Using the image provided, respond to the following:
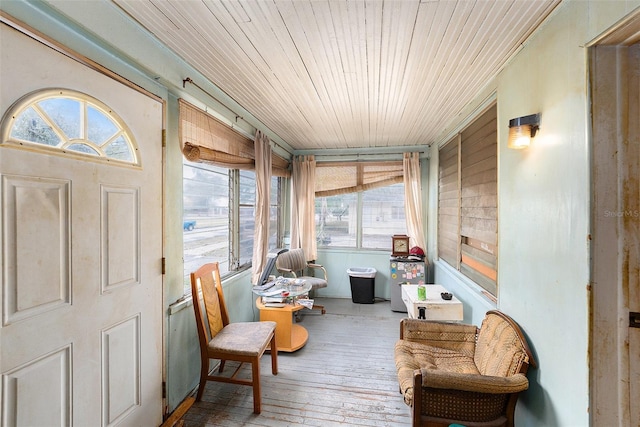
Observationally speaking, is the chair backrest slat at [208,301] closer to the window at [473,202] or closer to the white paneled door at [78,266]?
the white paneled door at [78,266]

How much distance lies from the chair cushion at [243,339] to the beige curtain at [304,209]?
7.05 feet

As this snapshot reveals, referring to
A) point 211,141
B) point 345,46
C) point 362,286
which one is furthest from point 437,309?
point 211,141

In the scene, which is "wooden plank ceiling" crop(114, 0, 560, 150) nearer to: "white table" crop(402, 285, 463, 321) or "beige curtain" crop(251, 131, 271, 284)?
"beige curtain" crop(251, 131, 271, 284)

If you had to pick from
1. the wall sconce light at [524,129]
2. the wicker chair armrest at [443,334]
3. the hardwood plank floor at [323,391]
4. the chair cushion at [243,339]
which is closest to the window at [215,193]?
the chair cushion at [243,339]

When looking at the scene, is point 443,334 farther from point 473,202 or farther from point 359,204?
point 359,204

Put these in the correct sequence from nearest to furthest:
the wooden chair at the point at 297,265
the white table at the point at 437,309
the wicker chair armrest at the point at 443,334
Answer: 1. the wicker chair armrest at the point at 443,334
2. the white table at the point at 437,309
3. the wooden chair at the point at 297,265

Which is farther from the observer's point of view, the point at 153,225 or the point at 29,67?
the point at 153,225

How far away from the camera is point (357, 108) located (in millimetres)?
2783

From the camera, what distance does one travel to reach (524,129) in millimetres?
1498

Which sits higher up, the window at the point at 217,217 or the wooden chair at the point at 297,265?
the window at the point at 217,217

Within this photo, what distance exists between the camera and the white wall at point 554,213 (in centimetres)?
114

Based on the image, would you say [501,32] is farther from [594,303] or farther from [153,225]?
[153,225]

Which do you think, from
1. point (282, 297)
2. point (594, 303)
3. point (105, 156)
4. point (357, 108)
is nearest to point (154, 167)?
point (105, 156)

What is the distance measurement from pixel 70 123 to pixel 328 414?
8.04 feet
